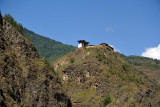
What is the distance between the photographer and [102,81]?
114438 mm

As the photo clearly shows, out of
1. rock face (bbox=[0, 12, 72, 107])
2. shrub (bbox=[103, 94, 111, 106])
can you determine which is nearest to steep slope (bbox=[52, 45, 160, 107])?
shrub (bbox=[103, 94, 111, 106])

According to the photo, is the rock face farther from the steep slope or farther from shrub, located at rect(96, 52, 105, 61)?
shrub, located at rect(96, 52, 105, 61)

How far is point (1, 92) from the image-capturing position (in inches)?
2400

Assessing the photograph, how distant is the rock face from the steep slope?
20.8 m

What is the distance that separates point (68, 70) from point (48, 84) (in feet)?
144

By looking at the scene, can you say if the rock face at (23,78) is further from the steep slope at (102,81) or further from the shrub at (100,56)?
the shrub at (100,56)

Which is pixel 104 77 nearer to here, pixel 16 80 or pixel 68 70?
pixel 68 70

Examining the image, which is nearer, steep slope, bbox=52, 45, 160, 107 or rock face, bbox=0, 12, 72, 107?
rock face, bbox=0, 12, 72, 107

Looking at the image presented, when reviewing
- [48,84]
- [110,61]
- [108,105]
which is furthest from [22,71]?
[110,61]

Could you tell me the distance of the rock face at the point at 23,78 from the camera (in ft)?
217

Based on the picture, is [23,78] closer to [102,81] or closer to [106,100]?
[106,100]

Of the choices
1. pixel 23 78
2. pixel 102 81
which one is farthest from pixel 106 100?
pixel 23 78

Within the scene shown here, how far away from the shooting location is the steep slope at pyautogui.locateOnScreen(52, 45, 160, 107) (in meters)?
103

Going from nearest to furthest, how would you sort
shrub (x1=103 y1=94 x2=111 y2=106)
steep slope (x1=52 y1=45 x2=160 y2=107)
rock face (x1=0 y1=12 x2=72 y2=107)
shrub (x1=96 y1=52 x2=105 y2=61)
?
rock face (x1=0 y1=12 x2=72 y2=107), shrub (x1=103 y1=94 x2=111 y2=106), steep slope (x1=52 y1=45 x2=160 y2=107), shrub (x1=96 y1=52 x2=105 y2=61)
